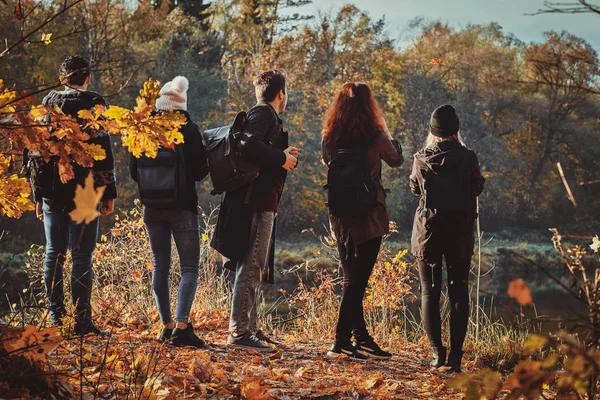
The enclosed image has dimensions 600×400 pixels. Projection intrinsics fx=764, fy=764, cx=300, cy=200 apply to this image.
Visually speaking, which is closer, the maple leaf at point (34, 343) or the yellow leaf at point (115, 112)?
the maple leaf at point (34, 343)

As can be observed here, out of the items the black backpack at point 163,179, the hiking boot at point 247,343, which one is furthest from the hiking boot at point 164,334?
the black backpack at point 163,179

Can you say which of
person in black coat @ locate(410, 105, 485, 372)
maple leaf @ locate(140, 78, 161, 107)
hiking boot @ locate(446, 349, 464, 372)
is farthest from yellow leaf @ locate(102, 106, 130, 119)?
hiking boot @ locate(446, 349, 464, 372)

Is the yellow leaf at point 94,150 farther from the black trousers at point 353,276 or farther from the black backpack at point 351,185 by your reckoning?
the black trousers at point 353,276

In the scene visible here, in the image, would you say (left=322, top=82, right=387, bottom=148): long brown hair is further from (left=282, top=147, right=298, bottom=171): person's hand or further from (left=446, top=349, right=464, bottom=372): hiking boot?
(left=446, top=349, right=464, bottom=372): hiking boot

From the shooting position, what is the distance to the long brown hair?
4512 mm

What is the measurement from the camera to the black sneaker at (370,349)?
15.9 feet

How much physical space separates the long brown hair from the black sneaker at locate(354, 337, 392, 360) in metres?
1.29

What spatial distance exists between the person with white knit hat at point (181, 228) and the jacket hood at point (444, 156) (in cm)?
135

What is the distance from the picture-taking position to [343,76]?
93.4 ft

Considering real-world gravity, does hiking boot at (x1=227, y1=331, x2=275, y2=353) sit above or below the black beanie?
below

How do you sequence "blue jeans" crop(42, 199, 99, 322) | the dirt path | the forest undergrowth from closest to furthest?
the forest undergrowth < the dirt path < "blue jeans" crop(42, 199, 99, 322)

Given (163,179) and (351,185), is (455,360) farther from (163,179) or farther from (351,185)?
(163,179)

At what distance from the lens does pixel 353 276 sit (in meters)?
4.61

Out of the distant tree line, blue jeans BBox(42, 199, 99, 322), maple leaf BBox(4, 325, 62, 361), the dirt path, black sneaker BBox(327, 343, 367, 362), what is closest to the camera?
maple leaf BBox(4, 325, 62, 361)
